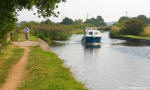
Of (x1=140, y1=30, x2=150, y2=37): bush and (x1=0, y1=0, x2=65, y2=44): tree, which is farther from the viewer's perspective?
(x1=140, y1=30, x2=150, y2=37): bush

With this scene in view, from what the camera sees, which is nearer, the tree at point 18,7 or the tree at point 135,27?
the tree at point 18,7

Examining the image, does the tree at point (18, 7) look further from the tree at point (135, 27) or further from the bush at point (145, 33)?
the tree at point (135, 27)

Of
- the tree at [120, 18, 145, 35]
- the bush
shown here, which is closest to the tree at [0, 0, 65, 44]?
the bush

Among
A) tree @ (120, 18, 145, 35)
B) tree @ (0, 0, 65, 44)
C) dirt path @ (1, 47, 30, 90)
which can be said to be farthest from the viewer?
tree @ (120, 18, 145, 35)

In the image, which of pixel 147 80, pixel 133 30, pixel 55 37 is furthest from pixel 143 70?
pixel 133 30

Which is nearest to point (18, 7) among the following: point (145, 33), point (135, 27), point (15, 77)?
point (15, 77)

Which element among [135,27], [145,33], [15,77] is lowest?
[15,77]

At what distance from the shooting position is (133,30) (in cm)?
7219

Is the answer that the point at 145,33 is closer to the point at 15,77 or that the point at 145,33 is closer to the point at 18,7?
the point at 18,7

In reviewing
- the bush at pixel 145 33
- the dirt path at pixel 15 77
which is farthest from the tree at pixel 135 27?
the dirt path at pixel 15 77

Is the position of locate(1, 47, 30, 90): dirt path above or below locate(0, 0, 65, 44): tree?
below

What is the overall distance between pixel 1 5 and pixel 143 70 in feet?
39.3

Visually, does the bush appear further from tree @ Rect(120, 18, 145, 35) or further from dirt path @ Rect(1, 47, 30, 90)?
dirt path @ Rect(1, 47, 30, 90)

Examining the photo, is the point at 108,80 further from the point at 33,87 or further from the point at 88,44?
the point at 88,44
